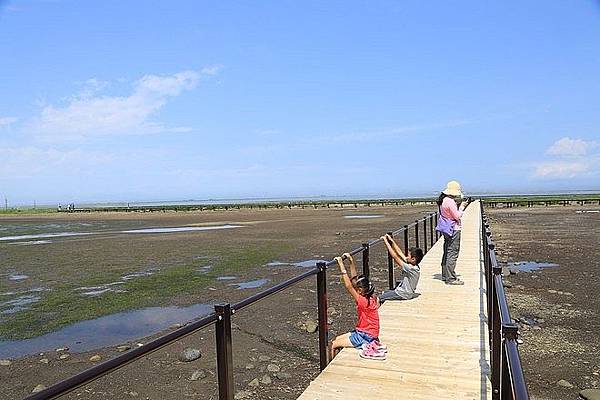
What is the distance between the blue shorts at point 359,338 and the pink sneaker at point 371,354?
0.36 feet

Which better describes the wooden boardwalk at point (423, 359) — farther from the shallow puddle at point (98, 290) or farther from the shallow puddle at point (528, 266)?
the shallow puddle at point (98, 290)

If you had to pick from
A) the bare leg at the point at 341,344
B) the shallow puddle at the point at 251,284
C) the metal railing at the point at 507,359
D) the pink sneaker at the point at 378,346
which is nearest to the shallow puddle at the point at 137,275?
the shallow puddle at the point at 251,284

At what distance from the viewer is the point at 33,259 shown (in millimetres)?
18875

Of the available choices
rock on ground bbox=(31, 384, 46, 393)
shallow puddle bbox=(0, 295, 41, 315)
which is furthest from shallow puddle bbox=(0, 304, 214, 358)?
shallow puddle bbox=(0, 295, 41, 315)

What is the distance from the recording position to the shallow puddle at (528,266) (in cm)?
1369

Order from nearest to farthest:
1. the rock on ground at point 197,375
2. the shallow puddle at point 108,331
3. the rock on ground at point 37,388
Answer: the rock on ground at point 37,388
the rock on ground at point 197,375
the shallow puddle at point 108,331

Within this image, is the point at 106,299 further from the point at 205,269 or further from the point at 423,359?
the point at 423,359

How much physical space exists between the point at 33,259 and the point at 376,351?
59.2 feet

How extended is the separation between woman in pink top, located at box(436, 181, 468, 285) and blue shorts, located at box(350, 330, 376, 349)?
3.91 m

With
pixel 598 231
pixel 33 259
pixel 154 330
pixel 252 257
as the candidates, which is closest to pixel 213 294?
pixel 154 330

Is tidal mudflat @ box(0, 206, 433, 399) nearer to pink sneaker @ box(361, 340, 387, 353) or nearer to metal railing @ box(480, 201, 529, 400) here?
pink sneaker @ box(361, 340, 387, 353)

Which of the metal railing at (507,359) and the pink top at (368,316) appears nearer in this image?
the metal railing at (507,359)

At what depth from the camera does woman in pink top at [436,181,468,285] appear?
8.45m

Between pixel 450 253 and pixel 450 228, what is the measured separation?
1.50 ft
